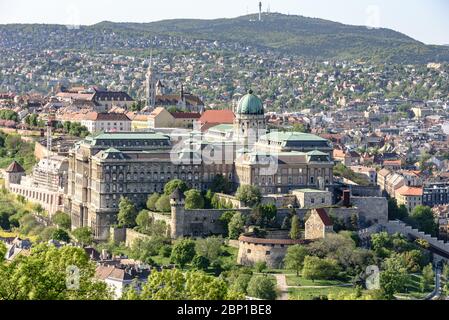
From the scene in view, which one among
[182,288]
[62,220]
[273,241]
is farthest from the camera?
[62,220]

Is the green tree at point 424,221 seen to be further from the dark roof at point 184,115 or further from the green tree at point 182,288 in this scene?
the green tree at point 182,288

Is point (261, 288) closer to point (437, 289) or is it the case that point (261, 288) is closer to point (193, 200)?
point (437, 289)

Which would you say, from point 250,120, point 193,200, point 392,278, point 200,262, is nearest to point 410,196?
point 250,120

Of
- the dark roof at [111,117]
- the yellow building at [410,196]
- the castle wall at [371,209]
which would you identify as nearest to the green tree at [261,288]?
the castle wall at [371,209]

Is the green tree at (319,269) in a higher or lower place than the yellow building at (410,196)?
higher

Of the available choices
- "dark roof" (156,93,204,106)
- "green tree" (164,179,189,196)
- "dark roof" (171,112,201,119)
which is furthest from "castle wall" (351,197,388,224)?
"dark roof" (156,93,204,106)

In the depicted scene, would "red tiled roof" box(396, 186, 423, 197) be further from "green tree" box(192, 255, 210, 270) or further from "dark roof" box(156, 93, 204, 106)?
"green tree" box(192, 255, 210, 270)

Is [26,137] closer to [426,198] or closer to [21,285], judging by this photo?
[426,198]
